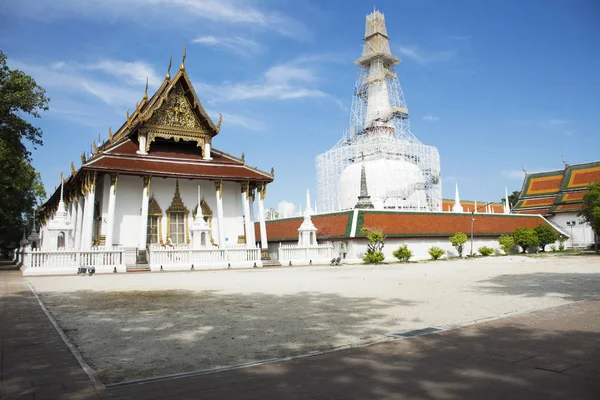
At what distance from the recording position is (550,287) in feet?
39.5

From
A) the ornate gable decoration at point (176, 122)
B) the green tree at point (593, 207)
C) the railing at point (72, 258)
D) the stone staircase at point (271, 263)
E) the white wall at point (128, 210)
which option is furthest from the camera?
the green tree at point (593, 207)

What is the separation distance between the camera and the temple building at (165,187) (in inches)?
870

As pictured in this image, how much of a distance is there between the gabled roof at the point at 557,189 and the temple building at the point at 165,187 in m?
30.4

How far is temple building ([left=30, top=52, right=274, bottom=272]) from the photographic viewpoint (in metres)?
22.1

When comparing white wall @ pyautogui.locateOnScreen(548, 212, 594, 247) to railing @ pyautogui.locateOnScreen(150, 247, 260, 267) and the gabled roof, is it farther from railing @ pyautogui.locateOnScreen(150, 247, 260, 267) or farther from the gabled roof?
railing @ pyautogui.locateOnScreen(150, 247, 260, 267)

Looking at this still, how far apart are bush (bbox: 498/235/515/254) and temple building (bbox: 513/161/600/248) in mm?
9190

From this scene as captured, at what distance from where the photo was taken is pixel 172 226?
24.6 m

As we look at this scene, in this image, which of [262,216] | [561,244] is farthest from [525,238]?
[262,216]

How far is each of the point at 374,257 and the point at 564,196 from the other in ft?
89.2

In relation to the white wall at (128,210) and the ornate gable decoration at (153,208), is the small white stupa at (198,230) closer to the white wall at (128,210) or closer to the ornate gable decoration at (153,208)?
the ornate gable decoration at (153,208)

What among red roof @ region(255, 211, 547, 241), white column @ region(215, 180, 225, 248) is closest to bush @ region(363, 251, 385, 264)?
red roof @ region(255, 211, 547, 241)

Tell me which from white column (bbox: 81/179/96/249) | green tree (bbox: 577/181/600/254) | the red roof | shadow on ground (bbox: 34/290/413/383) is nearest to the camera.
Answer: shadow on ground (bbox: 34/290/413/383)

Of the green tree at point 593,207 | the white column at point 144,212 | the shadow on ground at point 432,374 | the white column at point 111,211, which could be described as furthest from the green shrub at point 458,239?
the shadow on ground at point 432,374

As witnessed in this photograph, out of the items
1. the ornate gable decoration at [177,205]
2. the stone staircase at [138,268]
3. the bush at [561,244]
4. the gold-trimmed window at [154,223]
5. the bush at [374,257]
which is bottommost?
the stone staircase at [138,268]
